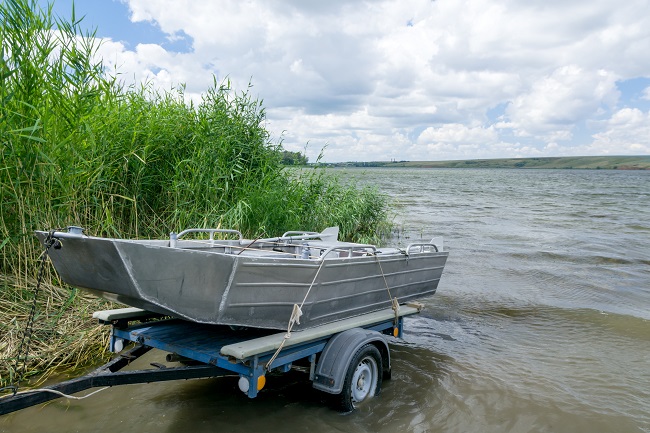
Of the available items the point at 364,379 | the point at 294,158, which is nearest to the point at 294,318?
the point at 364,379

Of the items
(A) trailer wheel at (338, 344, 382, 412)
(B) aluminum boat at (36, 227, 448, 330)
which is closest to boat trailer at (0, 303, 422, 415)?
(A) trailer wheel at (338, 344, 382, 412)

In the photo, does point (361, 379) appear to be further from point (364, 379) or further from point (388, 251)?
point (388, 251)

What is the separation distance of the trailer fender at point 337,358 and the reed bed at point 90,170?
2.39 meters

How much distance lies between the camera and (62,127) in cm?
500

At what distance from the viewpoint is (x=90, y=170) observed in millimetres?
5359

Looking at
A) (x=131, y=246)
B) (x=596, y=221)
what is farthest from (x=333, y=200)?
(x=596, y=221)

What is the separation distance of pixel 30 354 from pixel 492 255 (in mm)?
10561

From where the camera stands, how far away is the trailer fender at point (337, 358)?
385 centimetres

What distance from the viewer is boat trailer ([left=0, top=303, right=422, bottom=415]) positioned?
340cm

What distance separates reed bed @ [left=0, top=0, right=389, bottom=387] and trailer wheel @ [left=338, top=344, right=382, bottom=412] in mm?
2562

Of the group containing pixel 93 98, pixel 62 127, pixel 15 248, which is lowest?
pixel 15 248

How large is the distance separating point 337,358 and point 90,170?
3.49 meters

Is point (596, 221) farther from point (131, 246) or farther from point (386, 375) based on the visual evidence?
point (131, 246)

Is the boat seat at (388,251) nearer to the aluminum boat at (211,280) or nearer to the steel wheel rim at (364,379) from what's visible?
the aluminum boat at (211,280)
